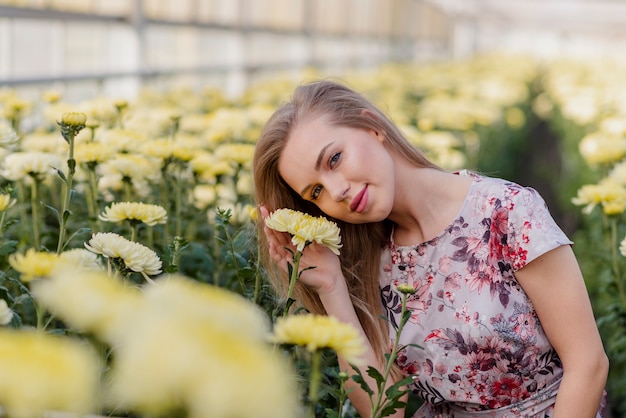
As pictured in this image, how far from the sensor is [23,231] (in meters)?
2.25

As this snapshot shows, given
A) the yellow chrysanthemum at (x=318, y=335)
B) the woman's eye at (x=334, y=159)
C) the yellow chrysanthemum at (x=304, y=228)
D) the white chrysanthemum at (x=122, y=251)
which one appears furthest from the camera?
the woman's eye at (x=334, y=159)

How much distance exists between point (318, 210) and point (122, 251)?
781 mm

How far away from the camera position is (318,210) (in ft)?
6.30

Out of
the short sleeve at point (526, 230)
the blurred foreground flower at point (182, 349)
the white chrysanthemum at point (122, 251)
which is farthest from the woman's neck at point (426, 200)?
the blurred foreground flower at point (182, 349)

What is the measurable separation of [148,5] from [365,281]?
636cm

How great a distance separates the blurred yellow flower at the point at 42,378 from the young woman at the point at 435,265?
3.62ft

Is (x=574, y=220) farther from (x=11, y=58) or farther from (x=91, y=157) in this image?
(x=91, y=157)

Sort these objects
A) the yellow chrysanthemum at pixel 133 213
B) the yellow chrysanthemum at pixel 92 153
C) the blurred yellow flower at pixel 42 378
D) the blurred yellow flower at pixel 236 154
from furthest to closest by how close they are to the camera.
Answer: the blurred yellow flower at pixel 236 154 → the yellow chrysanthemum at pixel 92 153 → the yellow chrysanthemum at pixel 133 213 → the blurred yellow flower at pixel 42 378

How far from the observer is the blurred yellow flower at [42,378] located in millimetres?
504

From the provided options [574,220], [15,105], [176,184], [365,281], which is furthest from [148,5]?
[365,281]

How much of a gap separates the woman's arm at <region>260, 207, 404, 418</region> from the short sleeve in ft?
1.12

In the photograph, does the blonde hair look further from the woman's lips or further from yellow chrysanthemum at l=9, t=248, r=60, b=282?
yellow chrysanthemum at l=9, t=248, r=60, b=282

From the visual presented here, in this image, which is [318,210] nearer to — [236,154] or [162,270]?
[162,270]

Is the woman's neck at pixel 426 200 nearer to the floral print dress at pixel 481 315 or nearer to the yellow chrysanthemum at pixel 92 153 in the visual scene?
the floral print dress at pixel 481 315
